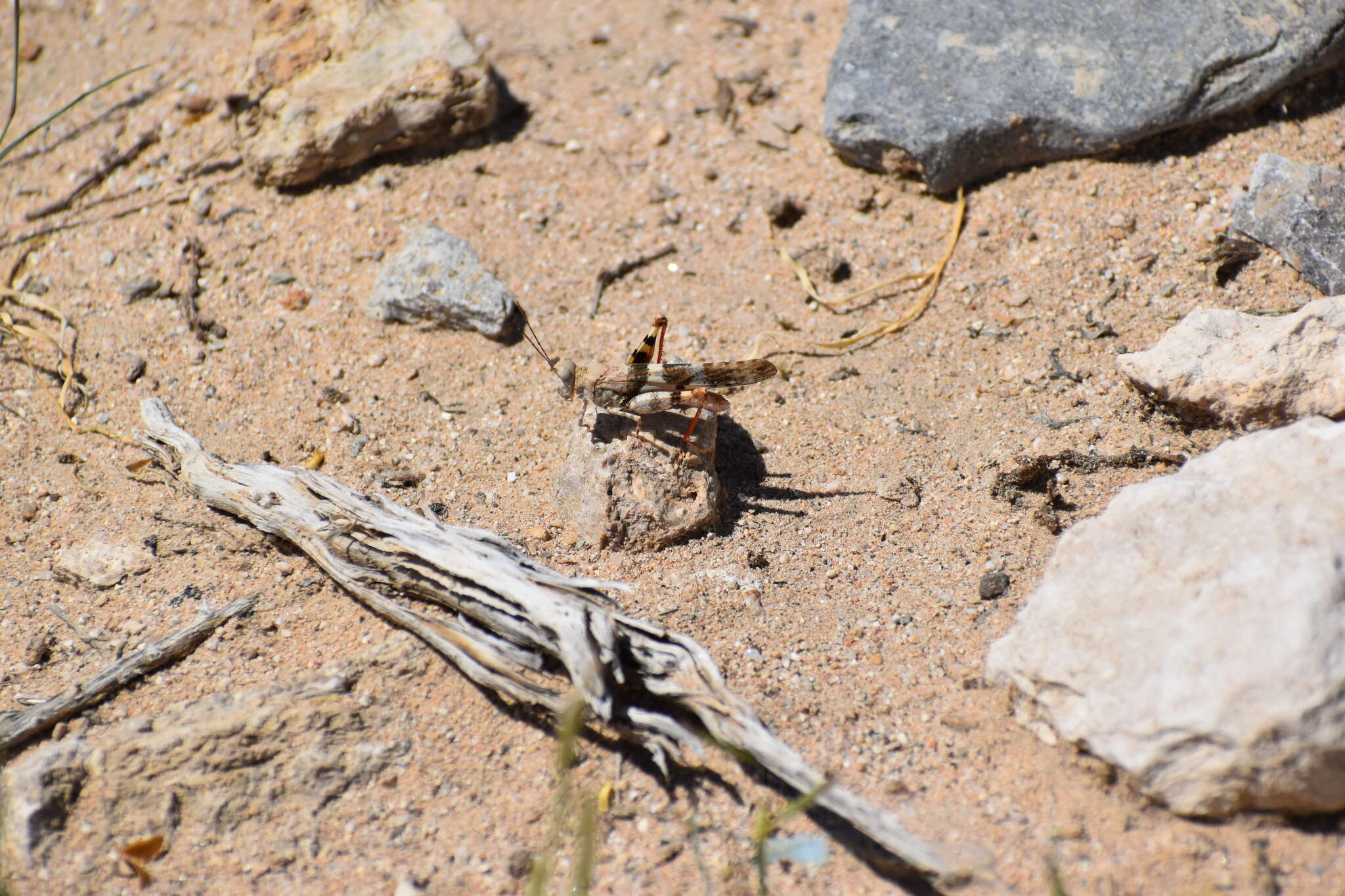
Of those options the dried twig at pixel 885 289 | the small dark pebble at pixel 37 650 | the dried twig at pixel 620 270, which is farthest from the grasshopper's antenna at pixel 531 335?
the small dark pebble at pixel 37 650

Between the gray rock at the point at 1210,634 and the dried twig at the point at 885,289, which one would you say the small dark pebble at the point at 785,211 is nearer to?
the dried twig at the point at 885,289

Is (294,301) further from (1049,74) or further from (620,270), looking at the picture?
(1049,74)

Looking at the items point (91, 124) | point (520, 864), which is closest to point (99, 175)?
point (91, 124)

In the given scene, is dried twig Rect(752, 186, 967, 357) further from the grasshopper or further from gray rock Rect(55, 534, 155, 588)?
gray rock Rect(55, 534, 155, 588)

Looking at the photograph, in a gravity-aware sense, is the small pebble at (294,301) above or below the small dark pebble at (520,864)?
above

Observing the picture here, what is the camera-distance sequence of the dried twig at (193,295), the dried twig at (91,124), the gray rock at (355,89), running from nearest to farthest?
the dried twig at (193,295), the gray rock at (355,89), the dried twig at (91,124)

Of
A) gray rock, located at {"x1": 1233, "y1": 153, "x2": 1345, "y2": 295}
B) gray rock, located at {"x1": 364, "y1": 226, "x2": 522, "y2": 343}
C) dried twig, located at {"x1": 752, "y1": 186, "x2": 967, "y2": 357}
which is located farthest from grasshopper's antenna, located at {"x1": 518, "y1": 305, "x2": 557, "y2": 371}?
gray rock, located at {"x1": 1233, "y1": 153, "x2": 1345, "y2": 295}

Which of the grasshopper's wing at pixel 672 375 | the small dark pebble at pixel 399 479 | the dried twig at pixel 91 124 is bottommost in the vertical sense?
the small dark pebble at pixel 399 479
